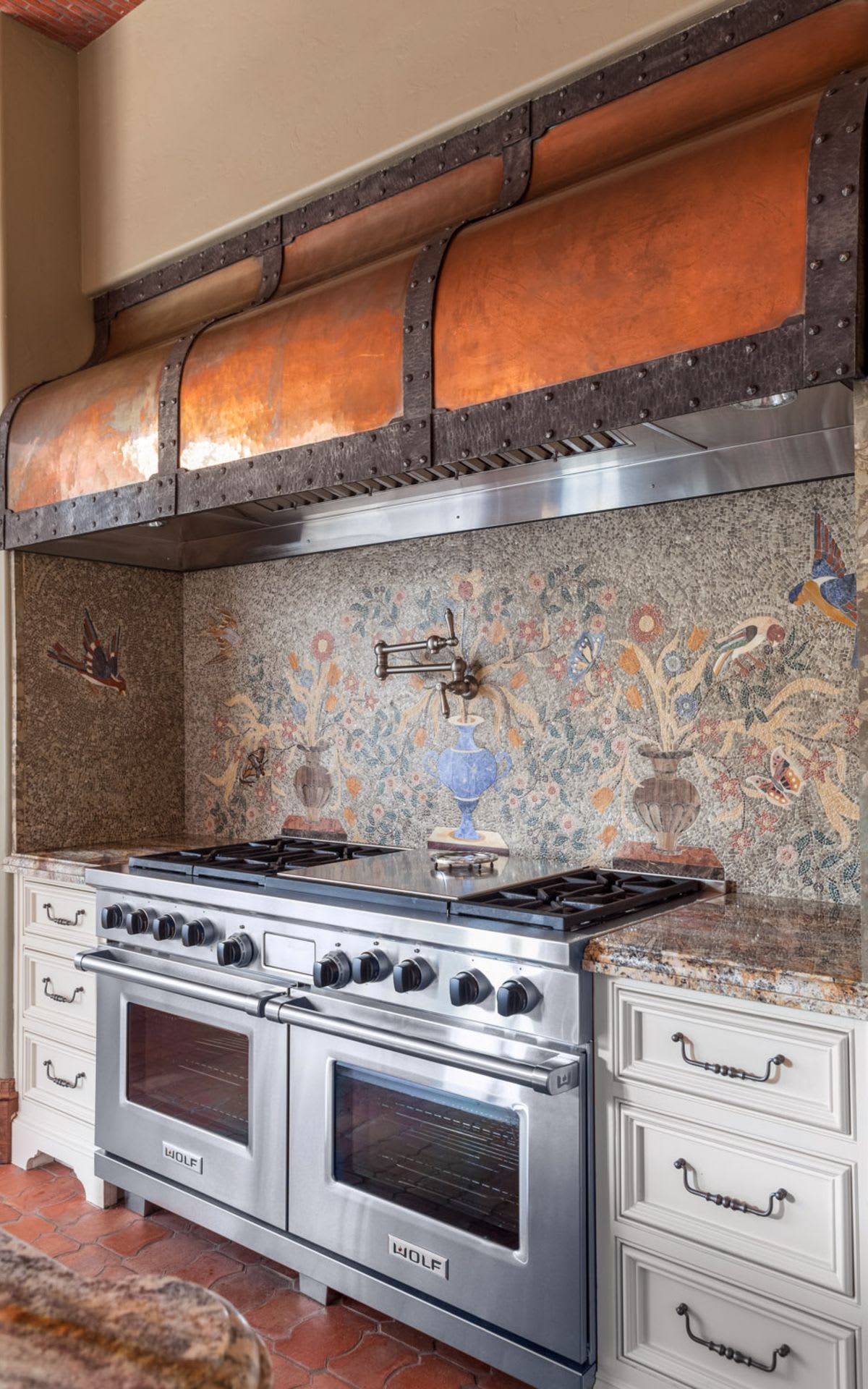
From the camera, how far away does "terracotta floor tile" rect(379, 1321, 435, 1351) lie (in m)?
2.20

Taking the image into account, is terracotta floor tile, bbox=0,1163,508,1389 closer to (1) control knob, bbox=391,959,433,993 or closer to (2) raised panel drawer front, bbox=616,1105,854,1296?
(2) raised panel drawer front, bbox=616,1105,854,1296

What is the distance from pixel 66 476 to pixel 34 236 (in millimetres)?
925

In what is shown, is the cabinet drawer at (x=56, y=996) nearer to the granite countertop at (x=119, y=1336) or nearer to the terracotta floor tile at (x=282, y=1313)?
the terracotta floor tile at (x=282, y=1313)

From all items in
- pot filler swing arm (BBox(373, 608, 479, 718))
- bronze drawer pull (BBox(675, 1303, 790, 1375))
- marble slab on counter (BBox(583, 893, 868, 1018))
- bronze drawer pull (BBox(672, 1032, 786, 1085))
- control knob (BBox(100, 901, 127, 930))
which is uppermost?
pot filler swing arm (BBox(373, 608, 479, 718))

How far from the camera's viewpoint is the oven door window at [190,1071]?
2520 millimetres

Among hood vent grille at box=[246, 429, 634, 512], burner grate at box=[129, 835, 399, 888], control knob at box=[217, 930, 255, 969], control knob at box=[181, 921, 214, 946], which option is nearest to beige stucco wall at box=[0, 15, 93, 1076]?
burner grate at box=[129, 835, 399, 888]

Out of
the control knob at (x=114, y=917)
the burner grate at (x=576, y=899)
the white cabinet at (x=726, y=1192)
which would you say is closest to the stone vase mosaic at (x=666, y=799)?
the burner grate at (x=576, y=899)

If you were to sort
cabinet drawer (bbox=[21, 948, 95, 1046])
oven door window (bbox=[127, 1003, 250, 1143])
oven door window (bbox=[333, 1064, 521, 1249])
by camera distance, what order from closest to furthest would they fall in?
oven door window (bbox=[333, 1064, 521, 1249]) → oven door window (bbox=[127, 1003, 250, 1143]) → cabinet drawer (bbox=[21, 948, 95, 1046])

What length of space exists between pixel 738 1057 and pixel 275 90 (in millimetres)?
2716

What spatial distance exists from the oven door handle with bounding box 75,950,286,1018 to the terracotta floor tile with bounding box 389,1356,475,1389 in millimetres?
777

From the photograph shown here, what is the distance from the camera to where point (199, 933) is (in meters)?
2.58

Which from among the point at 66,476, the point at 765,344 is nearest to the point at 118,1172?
the point at 66,476

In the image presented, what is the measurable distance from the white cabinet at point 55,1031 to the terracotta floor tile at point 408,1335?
3.30 feet

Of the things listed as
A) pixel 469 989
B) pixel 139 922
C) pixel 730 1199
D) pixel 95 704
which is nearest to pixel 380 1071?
pixel 469 989
